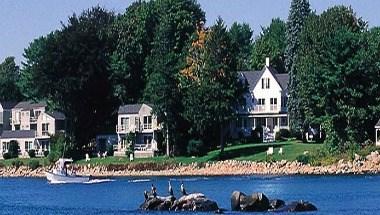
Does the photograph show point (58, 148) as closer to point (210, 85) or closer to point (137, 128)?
point (137, 128)

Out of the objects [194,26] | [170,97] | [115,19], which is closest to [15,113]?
[115,19]

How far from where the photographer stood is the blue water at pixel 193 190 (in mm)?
60125

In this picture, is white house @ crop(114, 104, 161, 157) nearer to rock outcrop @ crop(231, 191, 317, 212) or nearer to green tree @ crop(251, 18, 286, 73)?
green tree @ crop(251, 18, 286, 73)

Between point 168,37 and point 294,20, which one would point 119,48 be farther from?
point 294,20

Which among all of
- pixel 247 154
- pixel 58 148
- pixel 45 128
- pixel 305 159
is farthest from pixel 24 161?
pixel 305 159

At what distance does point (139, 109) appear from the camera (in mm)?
112625

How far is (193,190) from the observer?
73.2 meters

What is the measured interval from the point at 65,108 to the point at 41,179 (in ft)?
48.8

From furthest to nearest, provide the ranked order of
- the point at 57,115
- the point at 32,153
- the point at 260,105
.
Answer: the point at 57,115 → the point at 32,153 → the point at 260,105

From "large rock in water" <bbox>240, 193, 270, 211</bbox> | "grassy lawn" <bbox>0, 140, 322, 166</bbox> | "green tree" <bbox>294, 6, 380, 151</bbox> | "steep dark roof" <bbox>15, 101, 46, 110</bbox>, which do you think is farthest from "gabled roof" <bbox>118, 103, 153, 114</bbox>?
"large rock in water" <bbox>240, 193, 270, 211</bbox>

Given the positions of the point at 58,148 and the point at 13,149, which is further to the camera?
the point at 13,149

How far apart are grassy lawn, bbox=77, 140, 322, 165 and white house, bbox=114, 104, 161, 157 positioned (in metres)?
4.29

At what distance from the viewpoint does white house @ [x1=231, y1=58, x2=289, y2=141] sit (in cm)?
11312

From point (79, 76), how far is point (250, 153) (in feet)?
72.5
